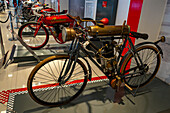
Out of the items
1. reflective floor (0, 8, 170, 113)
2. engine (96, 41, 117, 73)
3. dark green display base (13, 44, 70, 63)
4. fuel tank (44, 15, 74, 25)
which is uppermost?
fuel tank (44, 15, 74, 25)

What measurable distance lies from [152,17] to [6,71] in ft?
10.4

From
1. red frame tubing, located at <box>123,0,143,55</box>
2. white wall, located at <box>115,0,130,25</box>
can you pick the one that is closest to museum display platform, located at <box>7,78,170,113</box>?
red frame tubing, located at <box>123,0,143,55</box>

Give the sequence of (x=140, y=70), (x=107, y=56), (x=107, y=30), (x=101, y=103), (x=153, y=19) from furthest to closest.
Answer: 1. (x=153, y=19)
2. (x=140, y=70)
3. (x=101, y=103)
4. (x=107, y=56)
5. (x=107, y=30)

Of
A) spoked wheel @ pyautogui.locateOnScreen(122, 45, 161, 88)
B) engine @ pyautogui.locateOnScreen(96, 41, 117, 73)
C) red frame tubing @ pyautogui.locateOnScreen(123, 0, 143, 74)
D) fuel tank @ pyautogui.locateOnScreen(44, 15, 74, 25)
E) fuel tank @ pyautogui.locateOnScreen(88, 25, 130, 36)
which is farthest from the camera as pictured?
fuel tank @ pyautogui.locateOnScreen(44, 15, 74, 25)

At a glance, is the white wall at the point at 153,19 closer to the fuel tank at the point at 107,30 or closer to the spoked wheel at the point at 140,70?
the spoked wheel at the point at 140,70

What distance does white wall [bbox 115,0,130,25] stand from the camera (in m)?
3.42

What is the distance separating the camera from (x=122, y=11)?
3545 mm

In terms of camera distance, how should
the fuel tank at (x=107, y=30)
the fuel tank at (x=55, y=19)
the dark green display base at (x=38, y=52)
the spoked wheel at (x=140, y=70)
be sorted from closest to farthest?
the fuel tank at (x=107, y=30) < the spoked wheel at (x=140, y=70) < the dark green display base at (x=38, y=52) < the fuel tank at (x=55, y=19)

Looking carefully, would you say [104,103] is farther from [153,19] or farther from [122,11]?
[122,11]

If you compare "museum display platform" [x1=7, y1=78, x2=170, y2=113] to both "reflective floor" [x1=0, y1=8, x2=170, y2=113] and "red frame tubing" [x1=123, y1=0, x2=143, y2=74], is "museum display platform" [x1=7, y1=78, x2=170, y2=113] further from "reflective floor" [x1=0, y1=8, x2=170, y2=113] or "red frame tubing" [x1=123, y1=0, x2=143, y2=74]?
"red frame tubing" [x1=123, y1=0, x2=143, y2=74]

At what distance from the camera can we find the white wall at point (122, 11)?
3.42 m

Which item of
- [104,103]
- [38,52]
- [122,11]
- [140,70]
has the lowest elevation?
[104,103]

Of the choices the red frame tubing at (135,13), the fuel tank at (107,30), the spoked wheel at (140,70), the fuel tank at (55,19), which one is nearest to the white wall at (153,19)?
the red frame tubing at (135,13)

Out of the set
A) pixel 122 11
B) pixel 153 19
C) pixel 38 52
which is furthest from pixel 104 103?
pixel 122 11
